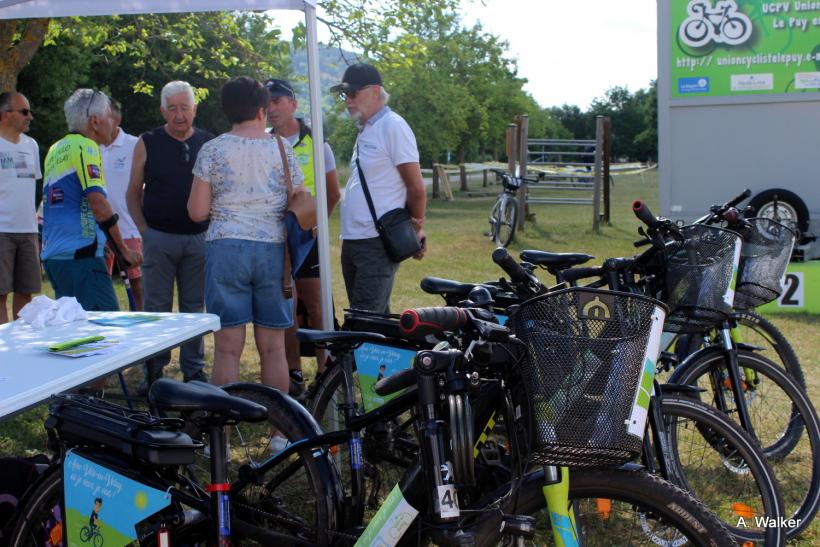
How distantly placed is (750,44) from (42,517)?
8580mm

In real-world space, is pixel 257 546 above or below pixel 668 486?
below

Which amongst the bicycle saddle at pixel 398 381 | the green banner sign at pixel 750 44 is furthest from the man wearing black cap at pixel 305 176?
the green banner sign at pixel 750 44

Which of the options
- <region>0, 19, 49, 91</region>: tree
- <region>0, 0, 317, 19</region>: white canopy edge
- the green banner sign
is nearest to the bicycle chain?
<region>0, 0, 317, 19</region>: white canopy edge

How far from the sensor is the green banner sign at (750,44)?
31.1 ft

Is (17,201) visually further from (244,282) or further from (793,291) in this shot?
(793,291)

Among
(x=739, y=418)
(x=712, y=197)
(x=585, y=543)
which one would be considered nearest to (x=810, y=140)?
(x=712, y=197)

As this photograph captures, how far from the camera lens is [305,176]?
5.77m

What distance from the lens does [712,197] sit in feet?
32.8

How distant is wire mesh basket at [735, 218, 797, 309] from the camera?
4254mm

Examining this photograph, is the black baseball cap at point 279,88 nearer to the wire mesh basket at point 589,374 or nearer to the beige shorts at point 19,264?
the beige shorts at point 19,264

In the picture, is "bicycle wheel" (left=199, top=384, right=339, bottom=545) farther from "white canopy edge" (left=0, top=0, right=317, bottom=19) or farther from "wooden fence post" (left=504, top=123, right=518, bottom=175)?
"wooden fence post" (left=504, top=123, right=518, bottom=175)

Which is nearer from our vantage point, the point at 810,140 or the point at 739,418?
the point at 739,418

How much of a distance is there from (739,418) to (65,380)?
2571 mm

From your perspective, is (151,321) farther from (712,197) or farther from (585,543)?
(712,197)
